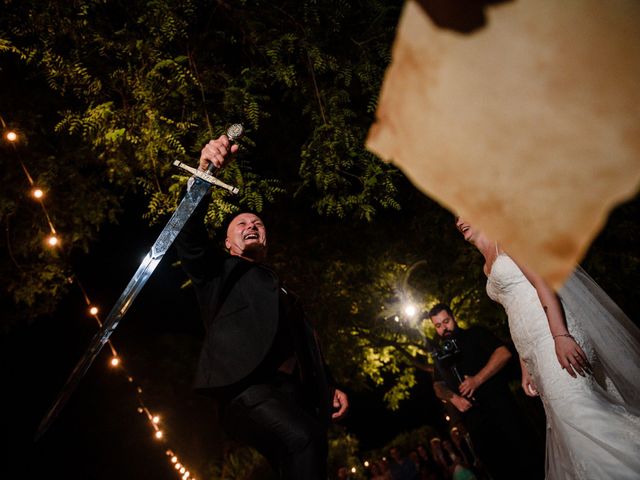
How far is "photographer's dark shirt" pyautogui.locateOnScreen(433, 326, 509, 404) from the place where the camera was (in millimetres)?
4527

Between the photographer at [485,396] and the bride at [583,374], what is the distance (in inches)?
67.9

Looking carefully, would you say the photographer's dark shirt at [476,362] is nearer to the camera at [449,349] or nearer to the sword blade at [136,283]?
the camera at [449,349]

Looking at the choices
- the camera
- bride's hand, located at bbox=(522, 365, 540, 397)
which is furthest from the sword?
the camera

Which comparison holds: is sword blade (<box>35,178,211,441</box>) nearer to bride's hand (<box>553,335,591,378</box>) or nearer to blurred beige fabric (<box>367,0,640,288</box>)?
blurred beige fabric (<box>367,0,640,288</box>)

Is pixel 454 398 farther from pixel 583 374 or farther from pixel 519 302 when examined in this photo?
pixel 583 374

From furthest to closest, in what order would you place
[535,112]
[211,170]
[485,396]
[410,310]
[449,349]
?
[410,310] → [449,349] → [485,396] → [211,170] → [535,112]

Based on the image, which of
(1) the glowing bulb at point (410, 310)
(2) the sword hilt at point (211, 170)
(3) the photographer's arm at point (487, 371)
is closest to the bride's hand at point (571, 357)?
(3) the photographer's arm at point (487, 371)

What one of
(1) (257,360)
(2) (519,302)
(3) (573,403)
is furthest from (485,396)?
(1) (257,360)

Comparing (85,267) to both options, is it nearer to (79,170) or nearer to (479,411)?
(79,170)

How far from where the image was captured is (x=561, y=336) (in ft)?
8.25

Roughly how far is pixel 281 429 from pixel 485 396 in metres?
3.40

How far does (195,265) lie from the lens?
2463mm

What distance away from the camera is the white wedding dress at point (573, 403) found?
206 cm

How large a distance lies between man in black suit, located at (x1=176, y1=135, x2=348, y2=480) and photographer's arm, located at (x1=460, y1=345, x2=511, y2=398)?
256cm
